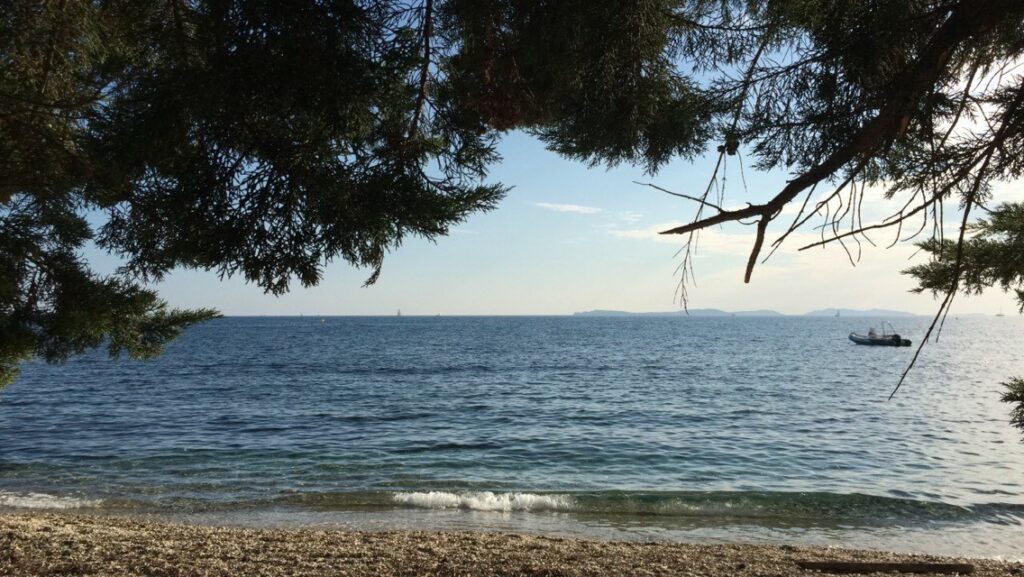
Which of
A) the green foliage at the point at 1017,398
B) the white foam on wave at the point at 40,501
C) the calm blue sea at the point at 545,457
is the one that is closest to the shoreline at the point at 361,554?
the green foliage at the point at 1017,398

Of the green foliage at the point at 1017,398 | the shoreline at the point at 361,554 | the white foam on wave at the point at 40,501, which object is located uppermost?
the green foliage at the point at 1017,398

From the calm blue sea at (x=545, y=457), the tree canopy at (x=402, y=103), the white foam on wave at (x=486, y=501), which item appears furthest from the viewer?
the white foam on wave at (x=486, y=501)

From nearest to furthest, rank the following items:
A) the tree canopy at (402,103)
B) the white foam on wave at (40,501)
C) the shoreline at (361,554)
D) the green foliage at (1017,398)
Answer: the tree canopy at (402,103) < the shoreline at (361,554) < the green foliage at (1017,398) < the white foam on wave at (40,501)

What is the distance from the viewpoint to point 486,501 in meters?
11.3

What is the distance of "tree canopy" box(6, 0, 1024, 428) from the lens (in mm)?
3488

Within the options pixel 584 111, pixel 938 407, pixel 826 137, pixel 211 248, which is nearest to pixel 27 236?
pixel 211 248

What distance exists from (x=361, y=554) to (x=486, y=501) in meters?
4.59

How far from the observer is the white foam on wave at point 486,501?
36.4ft

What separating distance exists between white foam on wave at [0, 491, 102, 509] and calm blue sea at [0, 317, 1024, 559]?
39 mm

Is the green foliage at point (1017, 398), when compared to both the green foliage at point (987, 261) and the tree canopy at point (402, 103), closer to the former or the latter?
the green foliage at point (987, 261)

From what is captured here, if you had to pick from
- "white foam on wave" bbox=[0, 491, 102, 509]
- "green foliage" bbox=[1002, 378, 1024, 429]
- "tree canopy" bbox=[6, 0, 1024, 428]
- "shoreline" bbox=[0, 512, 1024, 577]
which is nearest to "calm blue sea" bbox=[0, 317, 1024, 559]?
"white foam on wave" bbox=[0, 491, 102, 509]

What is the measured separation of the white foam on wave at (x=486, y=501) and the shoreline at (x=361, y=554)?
244 cm

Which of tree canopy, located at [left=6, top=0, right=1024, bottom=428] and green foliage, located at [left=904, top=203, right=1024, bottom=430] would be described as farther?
green foliage, located at [left=904, top=203, right=1024, bottom=430]

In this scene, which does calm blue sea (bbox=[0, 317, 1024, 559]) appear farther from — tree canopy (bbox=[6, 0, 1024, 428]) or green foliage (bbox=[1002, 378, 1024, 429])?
tree canopy (bbox=[6, 0, 1024, 428])
